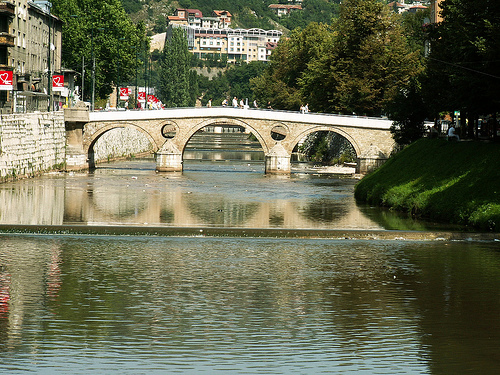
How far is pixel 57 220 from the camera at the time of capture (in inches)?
1133

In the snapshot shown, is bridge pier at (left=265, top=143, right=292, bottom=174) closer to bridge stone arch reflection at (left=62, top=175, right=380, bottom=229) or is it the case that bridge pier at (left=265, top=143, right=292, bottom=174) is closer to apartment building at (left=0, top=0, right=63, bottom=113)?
apartment building at (left=0, top=0, right=63, bottom=113)

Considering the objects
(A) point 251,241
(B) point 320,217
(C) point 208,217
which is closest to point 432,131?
(B) point 320,217

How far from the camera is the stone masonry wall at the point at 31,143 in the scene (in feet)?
144

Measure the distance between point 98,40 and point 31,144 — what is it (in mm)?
30677

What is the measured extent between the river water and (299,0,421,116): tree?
36.0m

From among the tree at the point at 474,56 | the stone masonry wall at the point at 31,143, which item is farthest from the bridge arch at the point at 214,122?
the tree at the point at 474,56

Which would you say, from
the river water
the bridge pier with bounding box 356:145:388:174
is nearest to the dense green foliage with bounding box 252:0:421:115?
the bridge pier with bounding box 356:145:388:174

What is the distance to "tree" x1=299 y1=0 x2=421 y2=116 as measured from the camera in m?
64.8

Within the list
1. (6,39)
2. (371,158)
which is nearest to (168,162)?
(6,39)

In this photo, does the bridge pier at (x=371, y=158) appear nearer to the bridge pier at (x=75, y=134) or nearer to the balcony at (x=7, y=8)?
the bridge pier at (x=75, y=134)

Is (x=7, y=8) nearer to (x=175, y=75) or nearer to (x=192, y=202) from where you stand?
(x=192, y=202)

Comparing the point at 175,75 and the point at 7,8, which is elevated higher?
the point at 175,75

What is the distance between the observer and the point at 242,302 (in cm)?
1560

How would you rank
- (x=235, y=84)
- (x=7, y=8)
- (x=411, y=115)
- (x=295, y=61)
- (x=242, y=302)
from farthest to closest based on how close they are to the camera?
1. (x=235, y=84)
2. (x=295, y=61)
3. (x=7, y=8)
4. (x=411, y=115)
5. (x=242, y=302)
